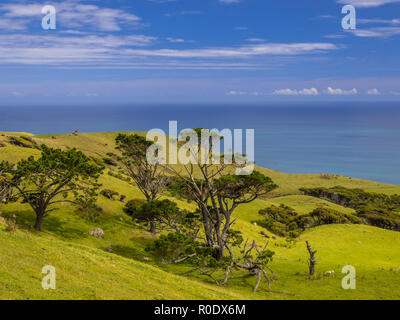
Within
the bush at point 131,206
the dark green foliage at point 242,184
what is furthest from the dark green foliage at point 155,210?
the bush at point 131,206

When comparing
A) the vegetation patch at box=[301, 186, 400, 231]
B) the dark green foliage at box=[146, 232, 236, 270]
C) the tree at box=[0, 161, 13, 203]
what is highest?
the tree at box=[0, 161, 13, 203]

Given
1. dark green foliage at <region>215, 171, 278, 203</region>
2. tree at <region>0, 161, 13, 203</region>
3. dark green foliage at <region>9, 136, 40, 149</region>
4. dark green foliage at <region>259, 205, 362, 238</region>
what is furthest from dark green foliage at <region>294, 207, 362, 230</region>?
dark green foliage at <region>9, 136, 40, 149</region>

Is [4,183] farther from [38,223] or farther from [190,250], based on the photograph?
[190,250]

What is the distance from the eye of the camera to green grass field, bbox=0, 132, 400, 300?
18641 mm

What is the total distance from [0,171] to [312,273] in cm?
3479

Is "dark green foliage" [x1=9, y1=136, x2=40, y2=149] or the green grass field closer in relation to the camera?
the green grass field

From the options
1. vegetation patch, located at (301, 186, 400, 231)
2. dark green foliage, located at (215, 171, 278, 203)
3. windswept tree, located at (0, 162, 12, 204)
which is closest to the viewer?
dark green foliage, located at (215, 171, 278, 203)

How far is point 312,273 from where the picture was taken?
3375cm

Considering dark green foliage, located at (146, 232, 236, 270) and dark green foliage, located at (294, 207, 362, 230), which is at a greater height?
dark green foliage, located at (146, 232, 236, 270)

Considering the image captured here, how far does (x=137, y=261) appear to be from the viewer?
31422 mm

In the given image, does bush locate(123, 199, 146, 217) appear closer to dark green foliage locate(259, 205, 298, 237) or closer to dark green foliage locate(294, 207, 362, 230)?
dark green foliage locate(259, 205, 298, 237)

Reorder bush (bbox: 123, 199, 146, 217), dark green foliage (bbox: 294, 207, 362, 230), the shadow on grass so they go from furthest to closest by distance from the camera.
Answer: dark green foliage (bbox: 294, 207, 362, 230)
bush (bbox: 123, 199, 146, 217)
the shadow on grass

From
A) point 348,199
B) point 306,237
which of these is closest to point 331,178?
point 348,199
